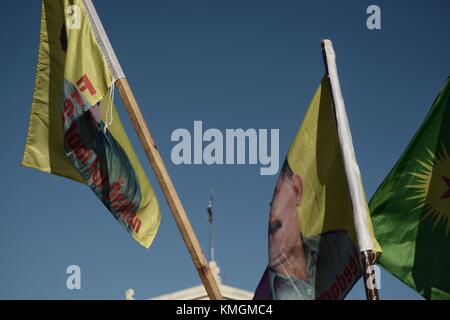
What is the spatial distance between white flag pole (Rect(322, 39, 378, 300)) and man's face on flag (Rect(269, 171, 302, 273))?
1.06 meters

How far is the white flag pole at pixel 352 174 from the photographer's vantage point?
843 centimetres

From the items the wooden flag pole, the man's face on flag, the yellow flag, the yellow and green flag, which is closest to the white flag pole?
the yellow flag

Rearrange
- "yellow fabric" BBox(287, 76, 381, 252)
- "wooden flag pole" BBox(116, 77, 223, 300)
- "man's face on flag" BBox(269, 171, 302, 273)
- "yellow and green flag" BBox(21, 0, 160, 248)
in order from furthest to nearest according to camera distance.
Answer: "man's face on flag" BBox(269, 171, 302, 273)
"yellow fabric" BBox(287, 76, 381, 252)
"yellow and green flag" BBox(21, 0, 160, 248)
"wooden flag pole" BBox(116, 77, 223, 300)

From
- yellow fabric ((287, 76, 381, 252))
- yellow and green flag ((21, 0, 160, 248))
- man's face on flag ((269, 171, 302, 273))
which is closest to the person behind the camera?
yellow and green flag ((21, 0, 160, 248))

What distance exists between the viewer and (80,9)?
9.78 m

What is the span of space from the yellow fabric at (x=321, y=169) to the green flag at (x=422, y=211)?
0.87 m

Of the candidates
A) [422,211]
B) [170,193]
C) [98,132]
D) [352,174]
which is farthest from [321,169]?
[98,132]

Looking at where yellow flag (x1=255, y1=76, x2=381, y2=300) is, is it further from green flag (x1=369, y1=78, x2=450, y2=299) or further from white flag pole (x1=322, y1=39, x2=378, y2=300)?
green flag (x1=369, y1=78, x2=450, y2=299)

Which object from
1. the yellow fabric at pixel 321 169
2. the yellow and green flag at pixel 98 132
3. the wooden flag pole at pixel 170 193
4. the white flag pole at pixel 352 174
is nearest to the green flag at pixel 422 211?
the yellow fabric at pixel 321 169

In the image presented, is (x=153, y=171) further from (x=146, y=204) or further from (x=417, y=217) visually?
(x=417, y=217)

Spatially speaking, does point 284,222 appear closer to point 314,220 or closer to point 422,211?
point 314,220

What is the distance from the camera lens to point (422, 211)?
32.7ft

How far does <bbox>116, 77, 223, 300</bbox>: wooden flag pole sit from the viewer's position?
841 centimetres

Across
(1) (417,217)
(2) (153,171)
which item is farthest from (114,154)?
(1) (417,217)
